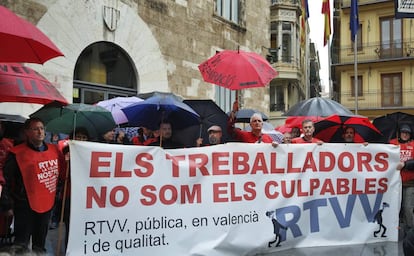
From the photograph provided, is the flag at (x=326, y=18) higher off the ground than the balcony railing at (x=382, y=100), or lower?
higher

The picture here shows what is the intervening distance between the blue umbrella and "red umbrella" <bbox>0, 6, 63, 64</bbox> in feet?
7.20

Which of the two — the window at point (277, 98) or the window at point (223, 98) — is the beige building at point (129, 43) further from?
the window at point (277, 98)

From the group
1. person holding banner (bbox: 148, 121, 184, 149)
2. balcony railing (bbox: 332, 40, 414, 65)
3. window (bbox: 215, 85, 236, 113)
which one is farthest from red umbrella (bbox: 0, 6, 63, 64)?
balcony railing (bbox: 332, 40, 414, 65)

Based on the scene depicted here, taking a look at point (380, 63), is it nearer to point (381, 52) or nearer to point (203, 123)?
point (381, 52)

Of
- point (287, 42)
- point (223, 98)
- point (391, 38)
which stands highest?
point (287, 42)

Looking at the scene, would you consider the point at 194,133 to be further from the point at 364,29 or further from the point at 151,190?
the point at 364,29

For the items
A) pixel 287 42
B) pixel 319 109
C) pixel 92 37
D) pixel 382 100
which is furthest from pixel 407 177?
pixel 287 42

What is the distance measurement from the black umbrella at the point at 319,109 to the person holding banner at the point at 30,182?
468cm

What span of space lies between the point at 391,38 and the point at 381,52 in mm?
1156

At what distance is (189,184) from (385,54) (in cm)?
2995

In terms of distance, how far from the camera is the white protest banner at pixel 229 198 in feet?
14.9

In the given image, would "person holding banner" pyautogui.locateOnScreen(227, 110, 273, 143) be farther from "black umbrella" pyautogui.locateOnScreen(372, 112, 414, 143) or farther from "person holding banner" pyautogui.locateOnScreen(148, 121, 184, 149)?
"black umbrella" pyautogui.locateOnScreen(372, 112, 414, 143)

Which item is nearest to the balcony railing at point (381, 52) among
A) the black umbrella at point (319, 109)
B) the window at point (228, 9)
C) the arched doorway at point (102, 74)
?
the window at point (228, 9)

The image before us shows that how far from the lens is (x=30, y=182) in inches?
170
